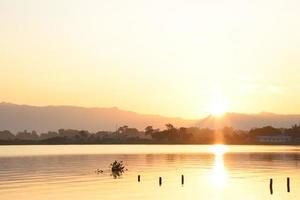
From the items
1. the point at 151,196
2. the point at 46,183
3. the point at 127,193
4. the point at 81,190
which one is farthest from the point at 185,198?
the point at 46,183

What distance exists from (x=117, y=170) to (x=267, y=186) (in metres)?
50.7

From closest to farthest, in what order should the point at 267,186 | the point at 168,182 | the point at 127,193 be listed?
the point at 127,193 < the point at 267,186 < the point at 168,182

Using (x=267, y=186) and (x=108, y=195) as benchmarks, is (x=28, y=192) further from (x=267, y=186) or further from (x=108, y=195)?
(x=267, y=186)

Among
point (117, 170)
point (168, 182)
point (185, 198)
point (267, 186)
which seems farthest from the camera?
point (117, 170)

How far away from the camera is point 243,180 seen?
10869 centimetres

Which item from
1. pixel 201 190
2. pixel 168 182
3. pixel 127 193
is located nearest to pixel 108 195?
pixel 127 193

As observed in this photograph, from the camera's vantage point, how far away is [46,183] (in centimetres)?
9919

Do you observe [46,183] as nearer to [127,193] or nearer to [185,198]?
[127,193]

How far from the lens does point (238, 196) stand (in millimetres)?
78688

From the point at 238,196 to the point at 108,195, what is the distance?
20561 mm

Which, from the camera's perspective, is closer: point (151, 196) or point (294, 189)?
point (151, 196)

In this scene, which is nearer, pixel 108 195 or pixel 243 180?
pixel 108 195

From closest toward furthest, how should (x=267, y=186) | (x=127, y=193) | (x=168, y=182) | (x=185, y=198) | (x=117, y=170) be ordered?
(x=185, y=198) < (x=127, y=193) < (x=267, y=186) < (x=168, y=182) < (x=117, y=170)

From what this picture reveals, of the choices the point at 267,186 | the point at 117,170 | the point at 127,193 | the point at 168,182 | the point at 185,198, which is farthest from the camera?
the point at 117,170
